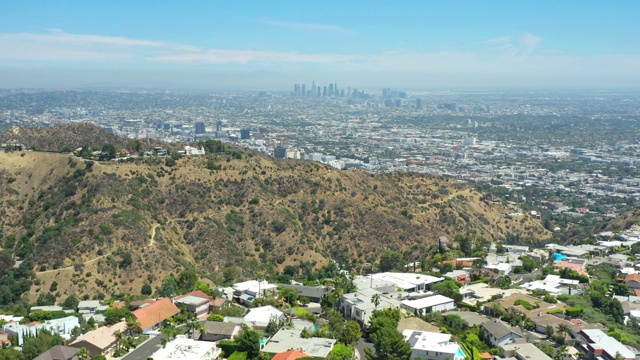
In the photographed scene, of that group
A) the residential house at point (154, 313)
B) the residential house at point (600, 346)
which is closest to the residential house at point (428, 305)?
the residential house at point (600, 346)

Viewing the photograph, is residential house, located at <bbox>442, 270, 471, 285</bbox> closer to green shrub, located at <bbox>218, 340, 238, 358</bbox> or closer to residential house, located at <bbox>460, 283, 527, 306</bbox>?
residential house, located at <bbox>460, 283, 527, 306</bbox>

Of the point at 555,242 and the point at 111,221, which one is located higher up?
the point at 111,221

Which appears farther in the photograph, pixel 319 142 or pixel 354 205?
pixel 319 142

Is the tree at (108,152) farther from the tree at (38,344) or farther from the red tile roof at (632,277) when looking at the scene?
the red tile roof at (632,277)

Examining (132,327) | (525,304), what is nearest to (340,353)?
(132,327)

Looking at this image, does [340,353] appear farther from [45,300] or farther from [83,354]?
[45,300]

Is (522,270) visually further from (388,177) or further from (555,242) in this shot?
(388,177)

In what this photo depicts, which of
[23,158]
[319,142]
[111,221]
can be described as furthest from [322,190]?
[319,142]
